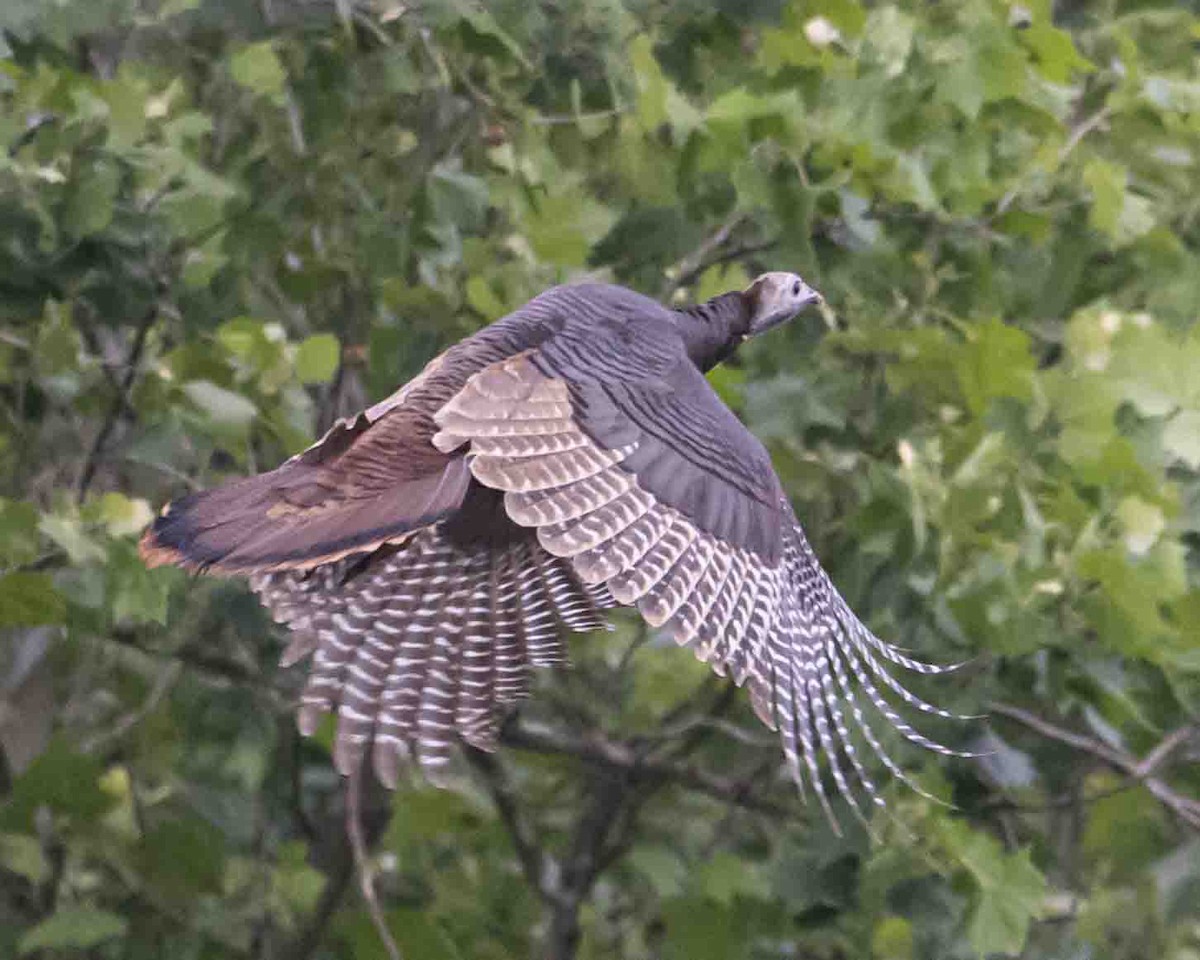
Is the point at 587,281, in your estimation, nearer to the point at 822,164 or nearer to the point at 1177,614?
the point at 822,164

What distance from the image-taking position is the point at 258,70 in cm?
570

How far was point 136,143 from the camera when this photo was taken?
548 centimetres

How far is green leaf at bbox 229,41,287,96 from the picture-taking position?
5703mm

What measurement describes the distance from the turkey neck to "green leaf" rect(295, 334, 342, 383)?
2.54 ft

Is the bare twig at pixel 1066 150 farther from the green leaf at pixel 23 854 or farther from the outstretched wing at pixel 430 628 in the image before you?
the green leaf at pixel 23 854

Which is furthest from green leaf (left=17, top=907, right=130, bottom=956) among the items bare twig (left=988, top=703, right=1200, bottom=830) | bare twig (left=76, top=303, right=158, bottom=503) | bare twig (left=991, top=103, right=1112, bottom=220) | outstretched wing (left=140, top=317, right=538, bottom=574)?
bare twig (left=991, top=103, right=1112, bottom=220)

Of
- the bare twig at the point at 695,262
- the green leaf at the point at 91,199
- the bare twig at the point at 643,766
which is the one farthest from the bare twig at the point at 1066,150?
the green leaf at the point at 91,199

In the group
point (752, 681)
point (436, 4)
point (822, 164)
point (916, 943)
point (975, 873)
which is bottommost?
point (916, 943)

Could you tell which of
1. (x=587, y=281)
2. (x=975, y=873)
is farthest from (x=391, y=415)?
(x=975, y=873)

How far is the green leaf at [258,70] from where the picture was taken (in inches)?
225

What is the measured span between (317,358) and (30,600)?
2.76ft

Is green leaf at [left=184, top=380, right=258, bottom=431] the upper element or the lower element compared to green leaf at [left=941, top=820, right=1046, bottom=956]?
upper

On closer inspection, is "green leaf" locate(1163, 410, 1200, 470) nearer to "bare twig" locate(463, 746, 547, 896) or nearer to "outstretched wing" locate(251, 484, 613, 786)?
"outstretched wing" locate(251, 484, 613, 786)

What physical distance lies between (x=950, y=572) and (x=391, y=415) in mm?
1344
